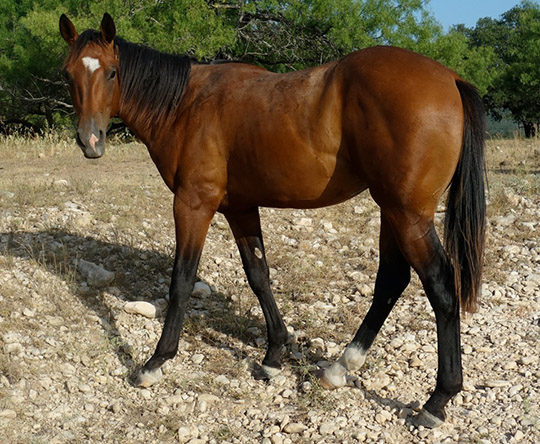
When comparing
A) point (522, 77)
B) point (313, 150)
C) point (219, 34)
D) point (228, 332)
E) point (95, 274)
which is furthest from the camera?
point (522, 77)

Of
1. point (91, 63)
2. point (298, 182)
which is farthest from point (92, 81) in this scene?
point (298, 182)

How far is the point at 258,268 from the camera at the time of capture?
4.37 m

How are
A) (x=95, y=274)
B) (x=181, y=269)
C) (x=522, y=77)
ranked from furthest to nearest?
(x=522, y=77)
(x=95, y=274)
(x=181, y=269)

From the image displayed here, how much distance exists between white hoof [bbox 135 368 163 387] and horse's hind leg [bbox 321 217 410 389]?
3.46ft

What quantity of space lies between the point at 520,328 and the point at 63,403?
10.5ft

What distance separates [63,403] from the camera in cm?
374

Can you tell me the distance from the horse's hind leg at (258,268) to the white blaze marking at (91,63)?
4.11ft

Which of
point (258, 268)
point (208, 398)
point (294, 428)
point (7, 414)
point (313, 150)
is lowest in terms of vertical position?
point (7, 414)

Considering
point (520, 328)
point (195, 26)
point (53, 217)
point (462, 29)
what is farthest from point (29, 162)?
point (462, 29)

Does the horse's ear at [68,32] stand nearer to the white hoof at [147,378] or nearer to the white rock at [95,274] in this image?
the white rock at [95,274]

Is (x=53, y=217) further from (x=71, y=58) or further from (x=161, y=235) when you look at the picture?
(x=71, y=58)

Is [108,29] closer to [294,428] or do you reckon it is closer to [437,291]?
[437,291]

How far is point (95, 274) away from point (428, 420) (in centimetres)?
301

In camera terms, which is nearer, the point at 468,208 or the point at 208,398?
the point at 468,208
